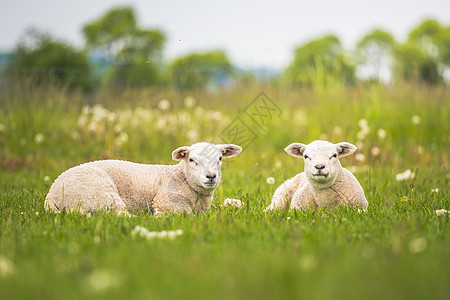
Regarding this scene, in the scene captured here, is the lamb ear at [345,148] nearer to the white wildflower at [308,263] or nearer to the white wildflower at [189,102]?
the white wildflower at [308,263]

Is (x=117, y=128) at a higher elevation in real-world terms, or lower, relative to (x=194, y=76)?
lower

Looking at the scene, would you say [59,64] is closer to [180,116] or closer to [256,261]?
[180,116]

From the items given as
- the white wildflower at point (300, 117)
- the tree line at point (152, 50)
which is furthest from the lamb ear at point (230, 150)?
the tree line at point (152, 50)

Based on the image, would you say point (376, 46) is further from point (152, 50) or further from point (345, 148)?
point (345, 148)

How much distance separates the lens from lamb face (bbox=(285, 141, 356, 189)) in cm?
537

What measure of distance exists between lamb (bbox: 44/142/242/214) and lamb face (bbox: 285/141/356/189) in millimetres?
880

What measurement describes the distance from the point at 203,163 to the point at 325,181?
141 centimetres

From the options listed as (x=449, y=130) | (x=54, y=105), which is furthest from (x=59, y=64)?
(x=449, y=130)

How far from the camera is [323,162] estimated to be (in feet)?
17.6

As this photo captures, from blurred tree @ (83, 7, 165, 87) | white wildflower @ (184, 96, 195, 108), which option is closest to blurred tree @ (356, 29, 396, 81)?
blurred tree @ (83, 7, 165, 87)

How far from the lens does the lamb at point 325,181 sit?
543 centimetres

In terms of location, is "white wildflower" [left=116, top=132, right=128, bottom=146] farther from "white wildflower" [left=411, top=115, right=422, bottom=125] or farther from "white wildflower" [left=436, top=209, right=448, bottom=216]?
"white wildflower" [left=436, top=209, right=448, bottom=216]

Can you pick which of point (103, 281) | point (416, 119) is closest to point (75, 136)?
point (416, 119)

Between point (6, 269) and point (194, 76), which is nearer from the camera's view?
point (6, 269)
